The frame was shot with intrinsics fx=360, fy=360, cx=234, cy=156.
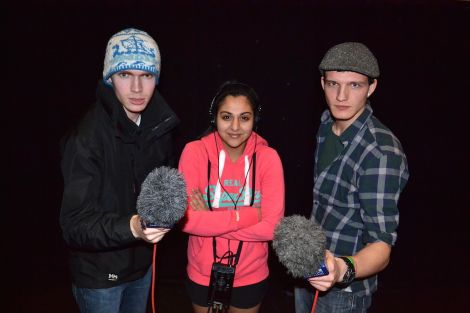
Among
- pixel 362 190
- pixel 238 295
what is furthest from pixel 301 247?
pixel 238 295

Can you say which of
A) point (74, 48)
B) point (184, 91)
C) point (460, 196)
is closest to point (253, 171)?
point (184, 91)

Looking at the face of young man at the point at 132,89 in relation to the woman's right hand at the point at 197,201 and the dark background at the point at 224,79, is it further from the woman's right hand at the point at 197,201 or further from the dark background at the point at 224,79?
the dark background at the point at 224,79

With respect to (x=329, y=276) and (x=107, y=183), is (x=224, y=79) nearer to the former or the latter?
(x=107, y=183)

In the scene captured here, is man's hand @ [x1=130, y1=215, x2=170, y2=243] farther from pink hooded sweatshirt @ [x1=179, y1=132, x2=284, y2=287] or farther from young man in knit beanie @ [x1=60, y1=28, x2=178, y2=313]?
pink hooded sweatshirt @ [x1=179, y1=132, x2=284, y2=287]

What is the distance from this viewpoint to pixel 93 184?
4.77 ft

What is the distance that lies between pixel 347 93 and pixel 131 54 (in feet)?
3.04

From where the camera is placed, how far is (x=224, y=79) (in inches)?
110

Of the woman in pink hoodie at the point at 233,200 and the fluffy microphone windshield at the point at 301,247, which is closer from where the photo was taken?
the fluffy microphone windshield at the point at 301,247

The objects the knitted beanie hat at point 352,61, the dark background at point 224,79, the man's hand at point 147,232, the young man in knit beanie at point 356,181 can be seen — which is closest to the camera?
the man's hand at point 147,232

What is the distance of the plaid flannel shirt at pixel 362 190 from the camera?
1.33 meters

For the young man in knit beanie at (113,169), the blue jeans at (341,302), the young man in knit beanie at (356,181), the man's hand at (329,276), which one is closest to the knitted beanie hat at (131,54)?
the young man in knit beanie at (113,169)

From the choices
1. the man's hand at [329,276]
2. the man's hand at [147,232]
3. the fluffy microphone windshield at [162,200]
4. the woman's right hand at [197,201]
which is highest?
the fluffy microphone windshield at [162,200]

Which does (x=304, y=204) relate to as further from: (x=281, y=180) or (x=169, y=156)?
(x=169, y=156)

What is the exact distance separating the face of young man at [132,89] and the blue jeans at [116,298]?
0.84 metres
